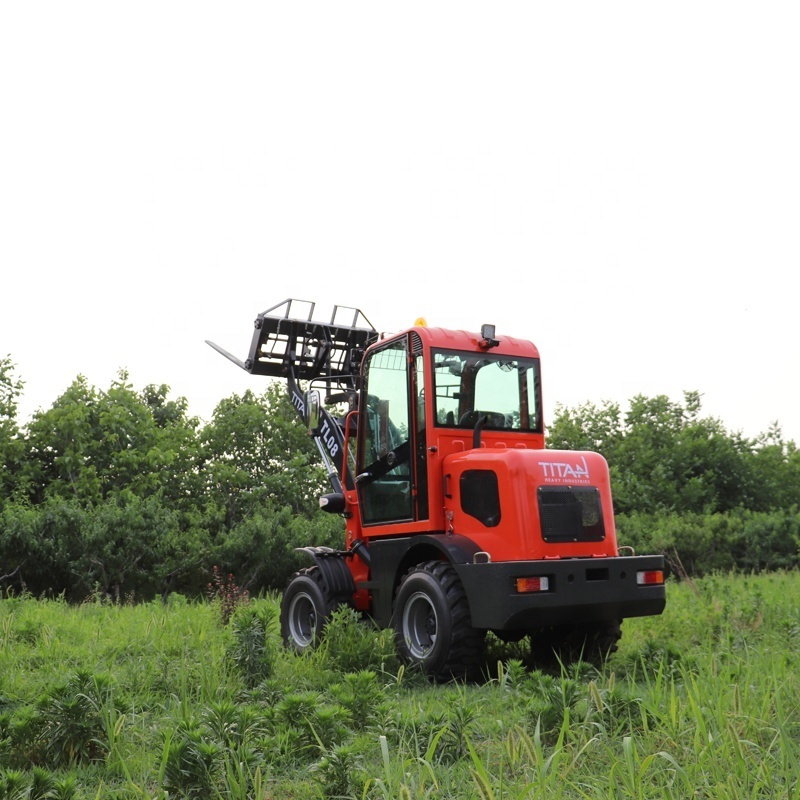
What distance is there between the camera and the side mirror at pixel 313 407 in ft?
31.9

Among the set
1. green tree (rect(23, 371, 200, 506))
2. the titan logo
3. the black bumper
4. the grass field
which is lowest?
the grass field

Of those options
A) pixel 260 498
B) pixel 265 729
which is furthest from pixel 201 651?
pixel 260 498

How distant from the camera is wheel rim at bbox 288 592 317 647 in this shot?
9.04 metres

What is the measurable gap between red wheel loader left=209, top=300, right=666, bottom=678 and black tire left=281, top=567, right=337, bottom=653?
2cm

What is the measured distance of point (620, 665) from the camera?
26.3 ft

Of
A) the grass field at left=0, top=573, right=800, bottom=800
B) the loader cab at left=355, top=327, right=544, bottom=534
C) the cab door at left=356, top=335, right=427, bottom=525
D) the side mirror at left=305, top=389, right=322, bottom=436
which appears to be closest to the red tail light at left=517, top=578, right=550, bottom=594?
the grass field at left=0, top=573, right=800, bottom=800

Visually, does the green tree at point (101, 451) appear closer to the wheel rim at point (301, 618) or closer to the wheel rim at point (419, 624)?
the wheel rim at point (301, 618)

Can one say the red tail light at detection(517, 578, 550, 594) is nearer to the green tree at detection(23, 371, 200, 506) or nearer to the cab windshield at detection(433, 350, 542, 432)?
the cab windshield at detection(433, 350, 542, 432)

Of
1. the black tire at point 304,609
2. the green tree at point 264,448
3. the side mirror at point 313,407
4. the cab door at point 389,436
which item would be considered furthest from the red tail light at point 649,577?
the green tree at point 264,448

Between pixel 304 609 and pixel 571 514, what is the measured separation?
9.45 ft

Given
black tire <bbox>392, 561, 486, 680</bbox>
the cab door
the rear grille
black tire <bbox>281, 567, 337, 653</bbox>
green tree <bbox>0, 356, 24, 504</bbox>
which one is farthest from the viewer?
green tree <bbox>0, 356, 24, 504</bbox>

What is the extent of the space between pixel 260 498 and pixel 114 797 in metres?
34.0

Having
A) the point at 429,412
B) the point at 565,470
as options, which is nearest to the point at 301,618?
the point at 429,412

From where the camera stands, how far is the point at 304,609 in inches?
360
